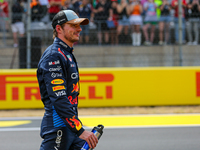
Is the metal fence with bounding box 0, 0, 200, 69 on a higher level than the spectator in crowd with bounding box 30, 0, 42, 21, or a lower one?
lower

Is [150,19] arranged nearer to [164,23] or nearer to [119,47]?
[164,23]

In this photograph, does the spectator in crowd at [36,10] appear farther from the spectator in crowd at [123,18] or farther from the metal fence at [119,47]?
the spectator in crowd at [123,18]

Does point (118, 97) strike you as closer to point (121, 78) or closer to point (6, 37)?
point (121, 78)

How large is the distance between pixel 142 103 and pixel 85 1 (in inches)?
170

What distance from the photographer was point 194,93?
8.44 metres

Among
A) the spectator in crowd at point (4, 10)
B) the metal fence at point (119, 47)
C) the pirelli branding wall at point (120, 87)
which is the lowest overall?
the pirelli branding wall at point (120, 87)

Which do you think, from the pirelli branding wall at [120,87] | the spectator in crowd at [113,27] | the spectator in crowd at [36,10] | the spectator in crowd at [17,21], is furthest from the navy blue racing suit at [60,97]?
the spectator in crowd at [17,21]

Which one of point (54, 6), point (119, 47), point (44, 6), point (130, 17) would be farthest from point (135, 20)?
point (44, 6)

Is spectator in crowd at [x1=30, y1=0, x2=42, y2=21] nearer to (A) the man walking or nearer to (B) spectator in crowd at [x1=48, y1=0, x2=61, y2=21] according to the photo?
(B) spectator in crowd at [x1=48, y1=0, x2=61, y2=21]

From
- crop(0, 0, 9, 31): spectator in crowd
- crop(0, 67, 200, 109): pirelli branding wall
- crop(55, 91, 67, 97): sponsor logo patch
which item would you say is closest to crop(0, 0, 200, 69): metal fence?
crop(0, 0, 9, 31): spectator in crowd

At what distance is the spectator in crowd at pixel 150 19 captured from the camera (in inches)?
419

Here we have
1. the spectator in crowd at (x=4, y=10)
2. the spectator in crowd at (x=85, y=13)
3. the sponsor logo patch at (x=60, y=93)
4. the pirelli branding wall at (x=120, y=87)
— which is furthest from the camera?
the spectator in crowd at (x=4, y=10)

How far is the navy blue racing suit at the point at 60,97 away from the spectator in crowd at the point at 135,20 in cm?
787

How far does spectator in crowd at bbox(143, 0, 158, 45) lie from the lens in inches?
419
